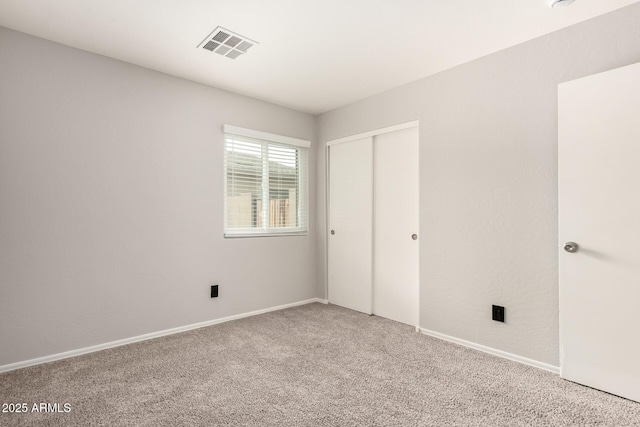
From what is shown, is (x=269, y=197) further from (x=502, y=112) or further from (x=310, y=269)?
(x=502, y=112)

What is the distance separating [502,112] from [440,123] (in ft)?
1.73

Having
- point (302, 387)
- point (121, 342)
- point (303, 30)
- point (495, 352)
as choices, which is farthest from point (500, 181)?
point (121, 342)

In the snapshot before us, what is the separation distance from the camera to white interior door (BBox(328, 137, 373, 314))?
369cm

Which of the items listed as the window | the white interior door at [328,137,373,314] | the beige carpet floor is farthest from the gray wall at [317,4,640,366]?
the window

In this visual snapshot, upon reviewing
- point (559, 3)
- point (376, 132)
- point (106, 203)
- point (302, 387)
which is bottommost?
point (302, 387)

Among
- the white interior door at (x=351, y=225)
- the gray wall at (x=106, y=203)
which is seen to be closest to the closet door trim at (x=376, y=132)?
the white interior door at (x=351, y=225)

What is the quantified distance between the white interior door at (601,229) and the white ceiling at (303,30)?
64 cm

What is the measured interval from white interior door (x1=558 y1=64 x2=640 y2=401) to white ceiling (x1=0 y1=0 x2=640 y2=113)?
2.11 feet

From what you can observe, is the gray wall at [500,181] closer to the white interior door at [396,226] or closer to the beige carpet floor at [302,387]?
Result: the white interior door at [396,226]

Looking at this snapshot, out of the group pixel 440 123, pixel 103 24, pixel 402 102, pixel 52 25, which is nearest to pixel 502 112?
pixel 440 123

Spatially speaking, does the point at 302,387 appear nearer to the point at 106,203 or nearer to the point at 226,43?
the point at 106,203

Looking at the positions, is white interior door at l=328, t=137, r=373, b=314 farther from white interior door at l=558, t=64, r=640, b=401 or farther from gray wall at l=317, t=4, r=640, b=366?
white interior door at l=558, t=64, r=640, b=401

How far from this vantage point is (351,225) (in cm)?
387

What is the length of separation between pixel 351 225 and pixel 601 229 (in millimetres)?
2319
